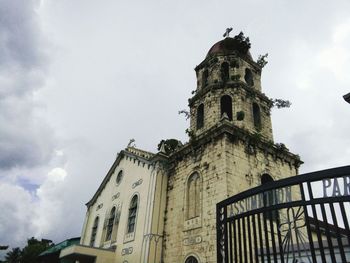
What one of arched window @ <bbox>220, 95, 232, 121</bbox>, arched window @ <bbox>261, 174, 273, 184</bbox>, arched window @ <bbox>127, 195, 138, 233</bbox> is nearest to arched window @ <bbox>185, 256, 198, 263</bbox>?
arched window @ <bbox>127, 195, 138, 233</bbox>

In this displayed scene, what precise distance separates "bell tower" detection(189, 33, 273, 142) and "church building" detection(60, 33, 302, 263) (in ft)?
0.19

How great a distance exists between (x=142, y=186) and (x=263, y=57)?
11102 millimetres

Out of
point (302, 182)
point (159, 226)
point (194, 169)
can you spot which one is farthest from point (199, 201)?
point (302, 182)

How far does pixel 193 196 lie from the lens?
15.2 metres

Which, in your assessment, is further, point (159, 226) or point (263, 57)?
point (263, 57)

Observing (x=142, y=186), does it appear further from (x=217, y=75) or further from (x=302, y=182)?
(x=302, y=182)

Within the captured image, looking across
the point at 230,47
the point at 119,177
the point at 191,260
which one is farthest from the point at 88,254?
the point at 230,47

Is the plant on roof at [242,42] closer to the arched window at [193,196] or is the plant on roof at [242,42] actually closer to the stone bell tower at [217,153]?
the stone bell tower at [217,153]

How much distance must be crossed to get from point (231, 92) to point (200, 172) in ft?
17.8

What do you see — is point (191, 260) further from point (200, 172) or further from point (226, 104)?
point (226, 104)

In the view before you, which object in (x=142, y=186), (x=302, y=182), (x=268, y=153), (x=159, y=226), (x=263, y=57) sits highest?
(x=263, y=57)

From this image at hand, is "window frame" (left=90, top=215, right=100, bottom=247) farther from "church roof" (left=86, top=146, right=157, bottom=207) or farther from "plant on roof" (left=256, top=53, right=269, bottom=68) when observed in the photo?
"plant on roof" (left=256, top=53, right=269, bottom=68)

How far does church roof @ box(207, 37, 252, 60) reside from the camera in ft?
63.1

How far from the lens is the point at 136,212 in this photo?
17.4 meters
